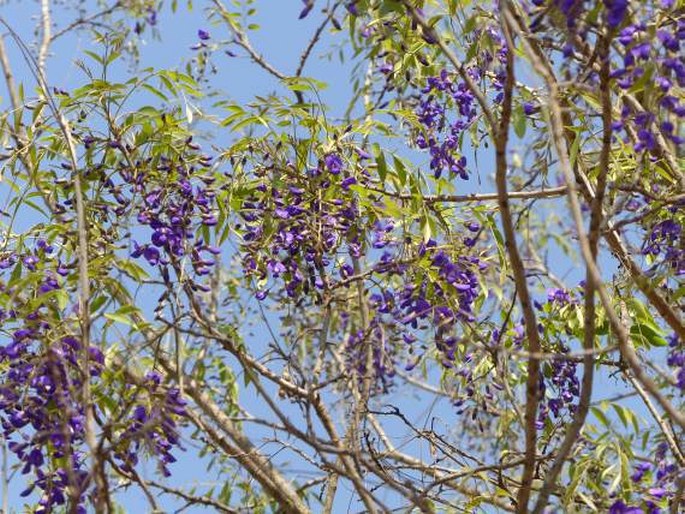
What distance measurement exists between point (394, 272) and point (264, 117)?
24.7 inches

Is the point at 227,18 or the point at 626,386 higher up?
the point at 227,18

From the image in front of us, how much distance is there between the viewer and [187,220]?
3.61m

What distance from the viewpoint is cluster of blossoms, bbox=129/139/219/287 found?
3578 millimetres

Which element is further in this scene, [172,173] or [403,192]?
[403,192]

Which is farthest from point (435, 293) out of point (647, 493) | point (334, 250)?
A: point (647, 493)

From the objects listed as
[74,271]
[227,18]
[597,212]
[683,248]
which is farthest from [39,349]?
[227,18]

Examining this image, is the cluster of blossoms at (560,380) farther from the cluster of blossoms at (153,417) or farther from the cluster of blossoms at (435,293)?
the cluster of blossoms at (153,417)

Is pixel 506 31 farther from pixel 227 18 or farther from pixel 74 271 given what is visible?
pixel 227 18

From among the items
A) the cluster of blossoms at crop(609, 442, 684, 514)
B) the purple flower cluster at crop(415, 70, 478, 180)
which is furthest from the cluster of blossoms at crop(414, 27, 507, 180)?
the cluster of blossoms at crop(609, 442, 684, 514)

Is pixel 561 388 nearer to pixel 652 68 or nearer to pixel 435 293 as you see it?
pixel 435 293

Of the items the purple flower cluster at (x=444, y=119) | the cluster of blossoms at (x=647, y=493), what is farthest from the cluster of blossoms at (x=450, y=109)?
the cluster of blossoms at (x=647, y=493)

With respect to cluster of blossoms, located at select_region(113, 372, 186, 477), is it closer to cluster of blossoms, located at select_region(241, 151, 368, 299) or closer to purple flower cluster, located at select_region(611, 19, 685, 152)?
cluster of blossoms, located at select_region(241, 151, 368, 299)

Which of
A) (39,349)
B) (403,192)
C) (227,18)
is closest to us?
(39,349)

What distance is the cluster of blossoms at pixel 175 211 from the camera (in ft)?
11.7
